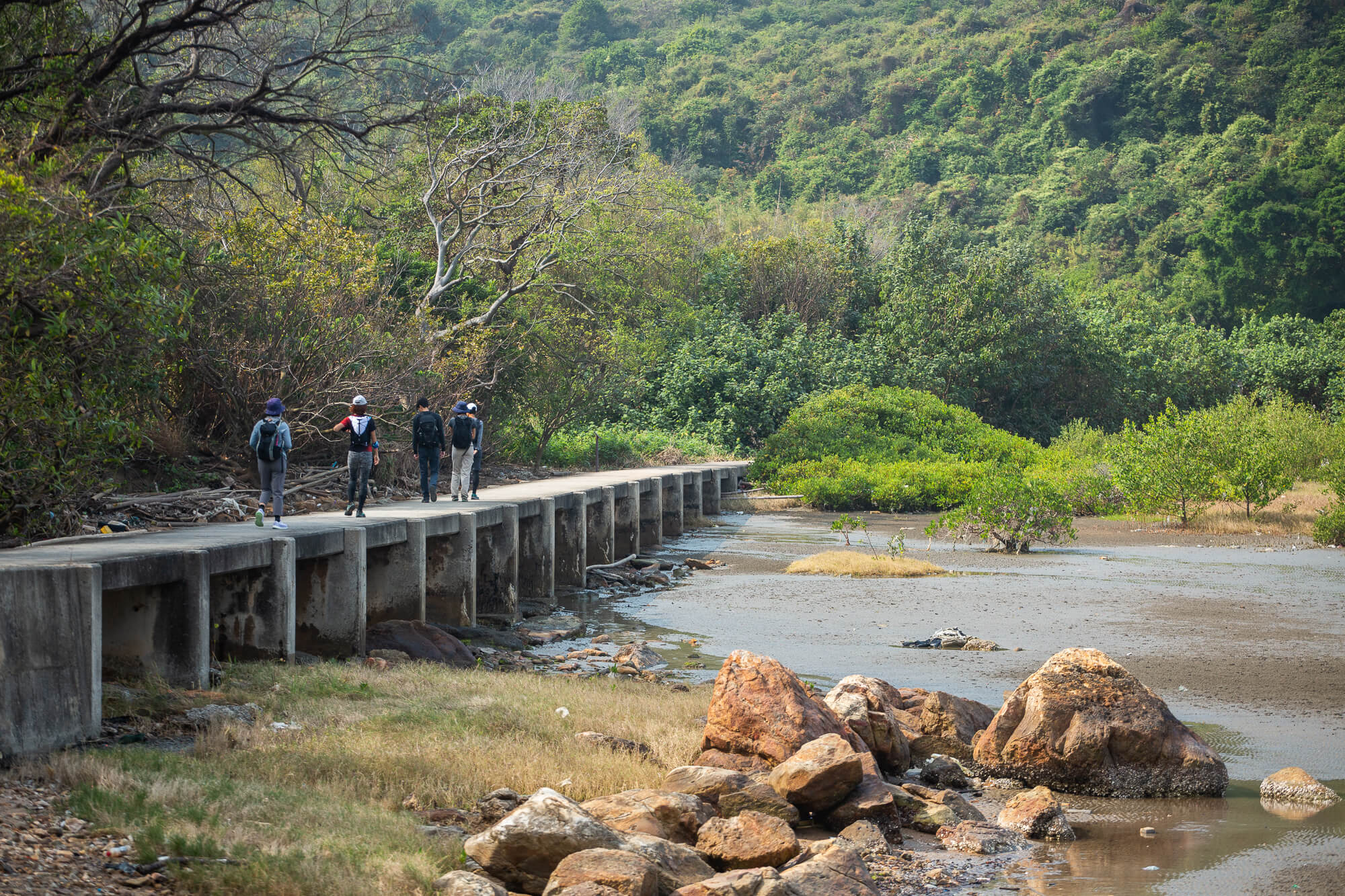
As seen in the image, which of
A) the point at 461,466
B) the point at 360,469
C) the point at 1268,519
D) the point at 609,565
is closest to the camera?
the point at 360,469

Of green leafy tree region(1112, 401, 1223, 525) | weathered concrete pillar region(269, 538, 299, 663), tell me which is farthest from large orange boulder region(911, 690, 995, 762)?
green leafy tree region(1112, 401, 1223, 525)

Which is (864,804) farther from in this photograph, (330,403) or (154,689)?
(330,403)

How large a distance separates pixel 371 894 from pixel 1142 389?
48.7 meters

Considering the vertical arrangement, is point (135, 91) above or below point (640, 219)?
below

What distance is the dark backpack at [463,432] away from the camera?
20.6 meters

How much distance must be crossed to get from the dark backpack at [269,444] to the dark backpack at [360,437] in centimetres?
125

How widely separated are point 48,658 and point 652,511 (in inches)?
844

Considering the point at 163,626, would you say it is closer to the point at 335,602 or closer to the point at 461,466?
the point at 335,602

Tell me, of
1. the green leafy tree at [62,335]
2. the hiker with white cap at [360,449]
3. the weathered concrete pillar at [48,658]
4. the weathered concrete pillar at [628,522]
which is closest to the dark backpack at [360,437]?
the hiker with white cap at [360,449]

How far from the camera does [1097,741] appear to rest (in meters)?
10.5

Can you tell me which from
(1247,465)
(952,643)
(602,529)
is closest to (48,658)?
(952,643)

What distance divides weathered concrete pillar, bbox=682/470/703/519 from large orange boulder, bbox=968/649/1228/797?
22448mm

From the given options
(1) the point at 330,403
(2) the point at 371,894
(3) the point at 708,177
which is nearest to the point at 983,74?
(3) the point at 708,177

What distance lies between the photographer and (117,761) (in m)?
8.16
